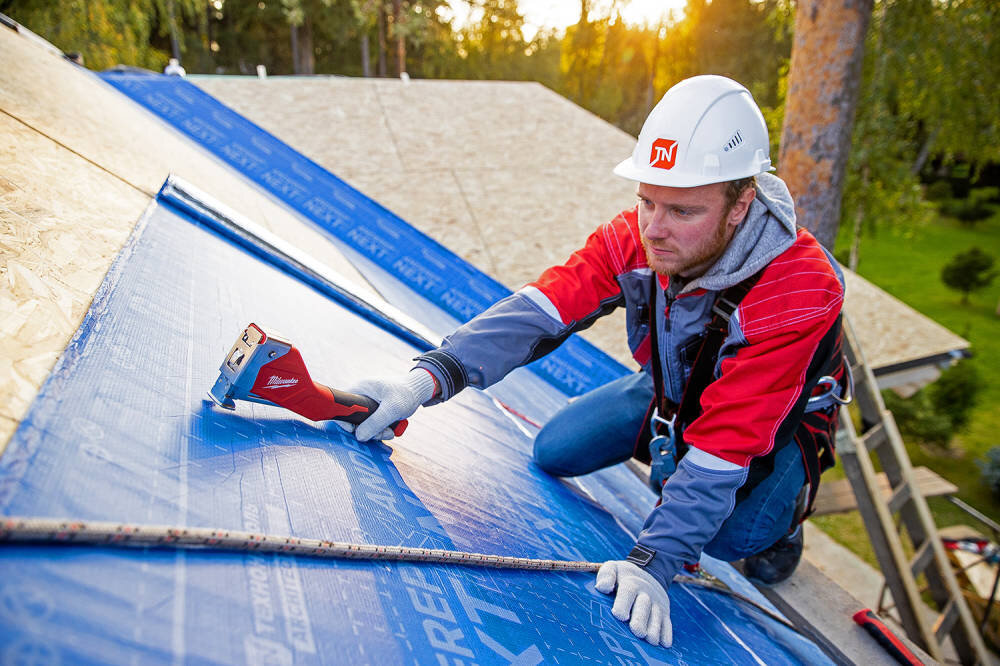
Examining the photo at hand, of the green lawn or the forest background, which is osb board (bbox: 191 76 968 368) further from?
the green lawn

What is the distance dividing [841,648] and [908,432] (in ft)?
32.2

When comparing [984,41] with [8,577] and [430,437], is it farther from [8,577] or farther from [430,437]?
[8,577]

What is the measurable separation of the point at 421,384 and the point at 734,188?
114 centimetres

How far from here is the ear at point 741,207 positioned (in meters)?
2.05

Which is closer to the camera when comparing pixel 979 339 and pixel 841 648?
pixel 841 648

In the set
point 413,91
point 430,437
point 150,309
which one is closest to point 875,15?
point 413,91

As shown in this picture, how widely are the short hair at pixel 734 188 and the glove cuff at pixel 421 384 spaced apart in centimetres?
107

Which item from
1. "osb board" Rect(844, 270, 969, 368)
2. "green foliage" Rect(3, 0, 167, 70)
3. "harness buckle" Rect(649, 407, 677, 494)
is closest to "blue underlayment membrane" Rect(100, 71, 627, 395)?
"harness buckle" Rect(649, 407, 677, 494)

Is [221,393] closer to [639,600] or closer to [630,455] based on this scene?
[639,600]

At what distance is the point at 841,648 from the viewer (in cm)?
242

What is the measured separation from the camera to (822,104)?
4785 millimetres

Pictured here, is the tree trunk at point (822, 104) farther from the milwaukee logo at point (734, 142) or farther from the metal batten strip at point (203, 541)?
the metal batten strip at point (203, 541)

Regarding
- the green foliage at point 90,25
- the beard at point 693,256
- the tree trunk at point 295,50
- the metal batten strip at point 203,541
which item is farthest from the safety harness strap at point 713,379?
the tree trunk at point 295,50

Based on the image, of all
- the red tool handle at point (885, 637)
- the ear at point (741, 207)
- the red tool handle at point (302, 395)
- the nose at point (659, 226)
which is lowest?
the red tool handle at point (885, 637)
